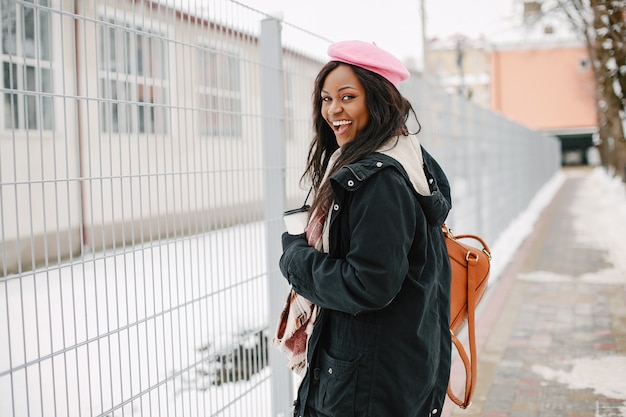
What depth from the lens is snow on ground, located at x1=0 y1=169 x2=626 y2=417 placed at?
7.29ft

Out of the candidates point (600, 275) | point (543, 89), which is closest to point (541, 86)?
point (543, 89)

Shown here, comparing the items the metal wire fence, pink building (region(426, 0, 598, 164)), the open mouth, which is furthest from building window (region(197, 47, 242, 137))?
pink building (region(426, 0, 598, 164))

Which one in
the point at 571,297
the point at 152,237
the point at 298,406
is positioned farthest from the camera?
the point at 571,297

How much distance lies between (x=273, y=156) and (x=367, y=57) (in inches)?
57.9

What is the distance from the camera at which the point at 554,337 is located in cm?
608

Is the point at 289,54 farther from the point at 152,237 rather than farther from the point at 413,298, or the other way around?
the point at 413,298

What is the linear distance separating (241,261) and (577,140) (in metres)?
57.7

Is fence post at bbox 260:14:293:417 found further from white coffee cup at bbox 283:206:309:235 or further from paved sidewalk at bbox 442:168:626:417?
paved sidewalk at bbox 442:168:626:417

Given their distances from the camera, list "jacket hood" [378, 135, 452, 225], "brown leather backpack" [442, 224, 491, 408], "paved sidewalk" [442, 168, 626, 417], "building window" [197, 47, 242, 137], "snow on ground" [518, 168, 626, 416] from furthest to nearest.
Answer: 1. "snow on ground" [518, 168, 626, 416]
2. "paved sidewalk" [442, 168, 626, 417]
3. "building window" [197, 47, 242, 137]
4. "brown leather backpack" [442, 224, 491, 408]
5. "jacket hood" [378, 135, 452, 225]

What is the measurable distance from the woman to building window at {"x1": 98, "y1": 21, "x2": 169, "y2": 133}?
0.69 meters

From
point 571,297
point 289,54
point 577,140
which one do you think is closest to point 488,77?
point 577,140

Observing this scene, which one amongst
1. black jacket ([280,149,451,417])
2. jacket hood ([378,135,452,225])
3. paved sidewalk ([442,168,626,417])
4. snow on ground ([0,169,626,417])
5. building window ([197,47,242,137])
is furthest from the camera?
paved sidewalk ([442,168,626,417])

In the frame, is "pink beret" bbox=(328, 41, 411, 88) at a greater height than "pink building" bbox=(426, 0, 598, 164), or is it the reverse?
"pink building" bbox=(426, 0, 598, 164)

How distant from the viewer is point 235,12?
310cm
